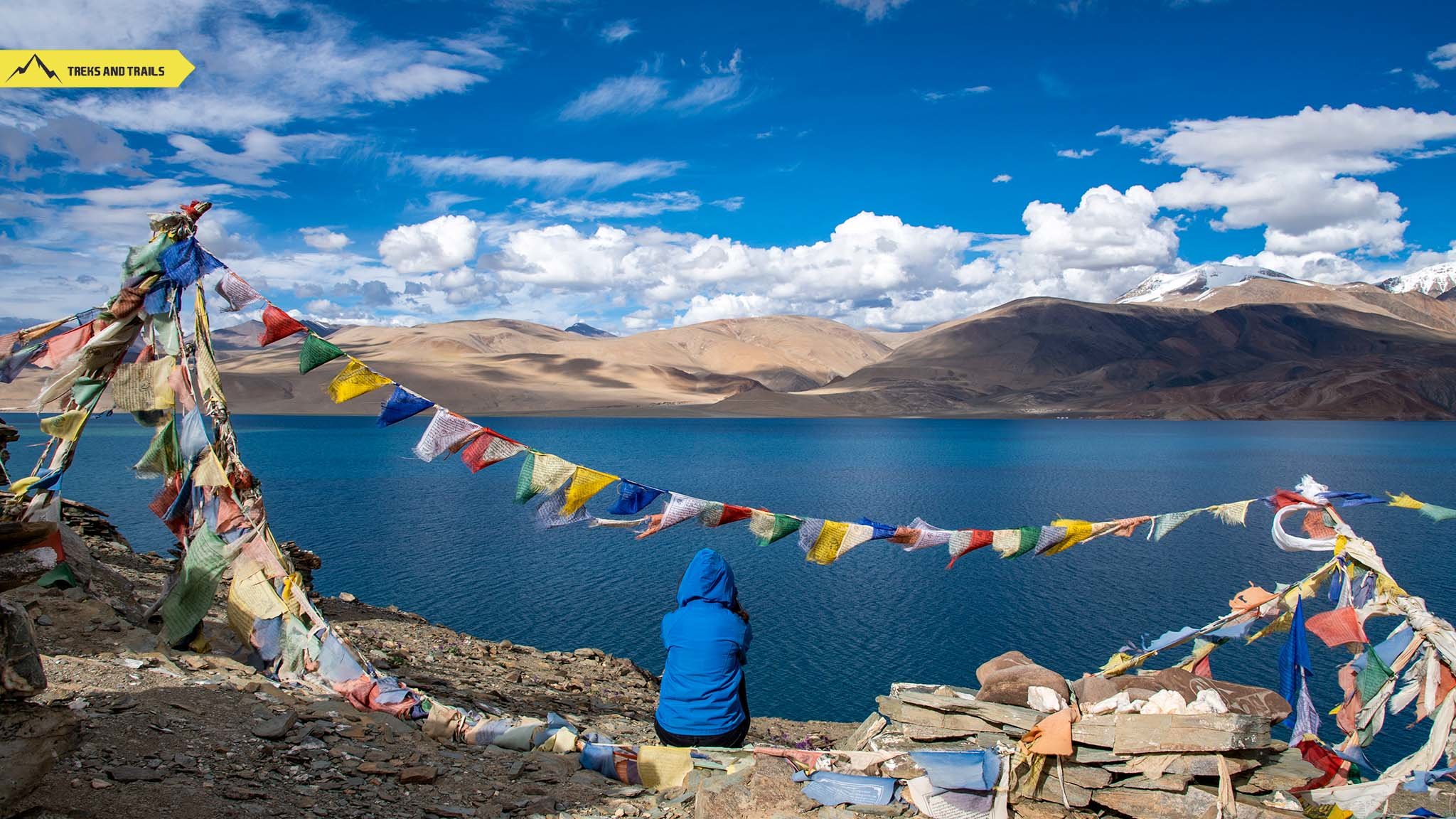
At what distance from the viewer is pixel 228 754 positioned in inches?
249

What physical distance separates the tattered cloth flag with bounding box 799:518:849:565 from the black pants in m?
1.65

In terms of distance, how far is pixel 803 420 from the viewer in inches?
5664

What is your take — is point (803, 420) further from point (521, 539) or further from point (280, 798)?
point (280, 798)

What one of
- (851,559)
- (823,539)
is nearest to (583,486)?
(823,539)

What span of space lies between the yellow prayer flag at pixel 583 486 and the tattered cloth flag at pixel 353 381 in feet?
6.64

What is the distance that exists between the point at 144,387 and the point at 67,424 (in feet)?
2.49

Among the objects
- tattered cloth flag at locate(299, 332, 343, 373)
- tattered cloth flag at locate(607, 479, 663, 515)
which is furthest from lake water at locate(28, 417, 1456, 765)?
tattered cloth flag at locate(299, 332, 343, 373)

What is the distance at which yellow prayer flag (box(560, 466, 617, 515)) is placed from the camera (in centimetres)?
843

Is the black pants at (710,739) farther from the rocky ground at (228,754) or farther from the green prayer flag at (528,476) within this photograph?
the green prayer flag at (528,476)

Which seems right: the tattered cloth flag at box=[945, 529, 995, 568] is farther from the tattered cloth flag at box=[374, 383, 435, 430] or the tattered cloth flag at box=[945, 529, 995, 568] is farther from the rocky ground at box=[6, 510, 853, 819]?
the tattered cloth flag at box=[374, 383, 435, 430]

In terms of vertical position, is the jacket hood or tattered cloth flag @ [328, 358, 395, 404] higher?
tattered cloth flag @ [328, 358, 395, 404]

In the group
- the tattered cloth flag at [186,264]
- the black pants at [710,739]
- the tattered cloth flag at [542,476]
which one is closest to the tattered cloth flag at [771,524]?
the black pants at [710,739]

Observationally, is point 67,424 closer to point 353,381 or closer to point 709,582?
point 353,381

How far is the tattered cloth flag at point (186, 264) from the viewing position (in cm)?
851
